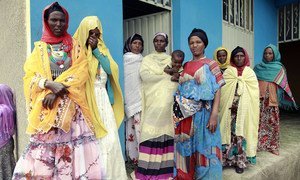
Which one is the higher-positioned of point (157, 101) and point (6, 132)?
point (157, 101)

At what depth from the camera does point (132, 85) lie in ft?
11.2

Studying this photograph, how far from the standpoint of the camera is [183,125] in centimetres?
296

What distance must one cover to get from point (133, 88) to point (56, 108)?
1346mm

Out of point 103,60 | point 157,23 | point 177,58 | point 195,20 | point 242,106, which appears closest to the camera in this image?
point 103,60

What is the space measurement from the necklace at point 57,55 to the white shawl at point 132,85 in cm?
126

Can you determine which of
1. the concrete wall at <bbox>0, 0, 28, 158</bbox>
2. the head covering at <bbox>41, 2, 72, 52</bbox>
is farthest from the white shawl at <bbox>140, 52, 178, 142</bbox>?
the concrete wall at <bbox>0, 0, 28, 158</bbox>

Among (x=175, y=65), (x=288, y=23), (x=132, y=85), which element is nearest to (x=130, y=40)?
(x=132, y=85)

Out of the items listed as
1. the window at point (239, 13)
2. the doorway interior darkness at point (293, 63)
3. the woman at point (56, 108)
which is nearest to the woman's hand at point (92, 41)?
the woman at point (56, 108)

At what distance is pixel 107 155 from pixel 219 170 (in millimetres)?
1189

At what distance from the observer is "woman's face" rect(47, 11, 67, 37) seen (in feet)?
7.16

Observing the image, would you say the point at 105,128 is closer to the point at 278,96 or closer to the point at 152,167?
the point at 152,167

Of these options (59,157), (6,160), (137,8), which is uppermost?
(137,8)

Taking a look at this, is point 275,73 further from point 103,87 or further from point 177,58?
point 103,87

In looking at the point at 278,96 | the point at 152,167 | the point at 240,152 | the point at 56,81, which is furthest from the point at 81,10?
the point at 278,96
